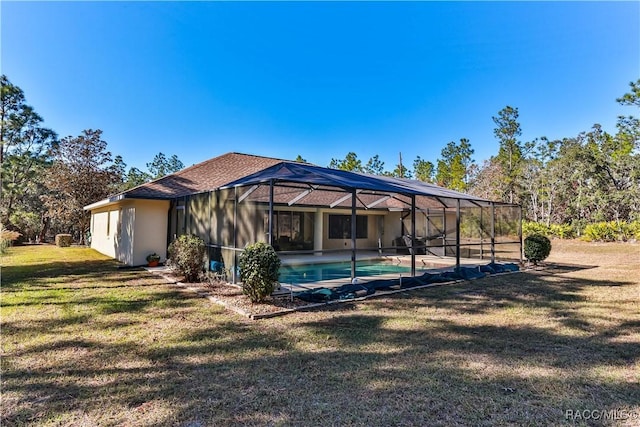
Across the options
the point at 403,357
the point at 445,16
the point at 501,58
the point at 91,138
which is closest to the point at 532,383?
the point at 403,357

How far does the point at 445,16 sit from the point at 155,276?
13.6m

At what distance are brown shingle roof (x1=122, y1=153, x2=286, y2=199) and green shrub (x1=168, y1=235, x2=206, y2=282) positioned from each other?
11.8 feet

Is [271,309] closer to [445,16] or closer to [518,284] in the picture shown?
[518,284]

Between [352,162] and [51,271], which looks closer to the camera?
[51,271]

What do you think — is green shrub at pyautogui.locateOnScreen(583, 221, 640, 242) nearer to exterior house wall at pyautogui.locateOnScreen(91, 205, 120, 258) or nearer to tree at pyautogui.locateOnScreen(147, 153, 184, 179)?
exterior house wall at pyautogui.locateOnScreen(91, 205, 120, 258)

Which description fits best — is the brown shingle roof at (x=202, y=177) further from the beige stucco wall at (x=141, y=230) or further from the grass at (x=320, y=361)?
the grass at (x=320, y=361)

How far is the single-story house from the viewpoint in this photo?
812cm

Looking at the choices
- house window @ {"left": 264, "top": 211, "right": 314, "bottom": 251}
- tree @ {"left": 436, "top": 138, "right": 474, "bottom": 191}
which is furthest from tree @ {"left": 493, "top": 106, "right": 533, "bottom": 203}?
house window @ {"left": 264, "top": 211, "right": 314, "bottom": 251}

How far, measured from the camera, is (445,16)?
40.9 feet

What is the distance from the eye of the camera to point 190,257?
8.70m

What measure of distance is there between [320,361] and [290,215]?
1214 cm

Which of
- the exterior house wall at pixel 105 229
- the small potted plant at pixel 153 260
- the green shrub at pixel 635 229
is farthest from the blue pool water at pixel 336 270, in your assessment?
the green shrub at pixel 635 229

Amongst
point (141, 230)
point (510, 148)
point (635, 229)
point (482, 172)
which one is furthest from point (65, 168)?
point (510, 148)

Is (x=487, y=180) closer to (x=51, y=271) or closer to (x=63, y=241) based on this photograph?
(x=51, y=271)
